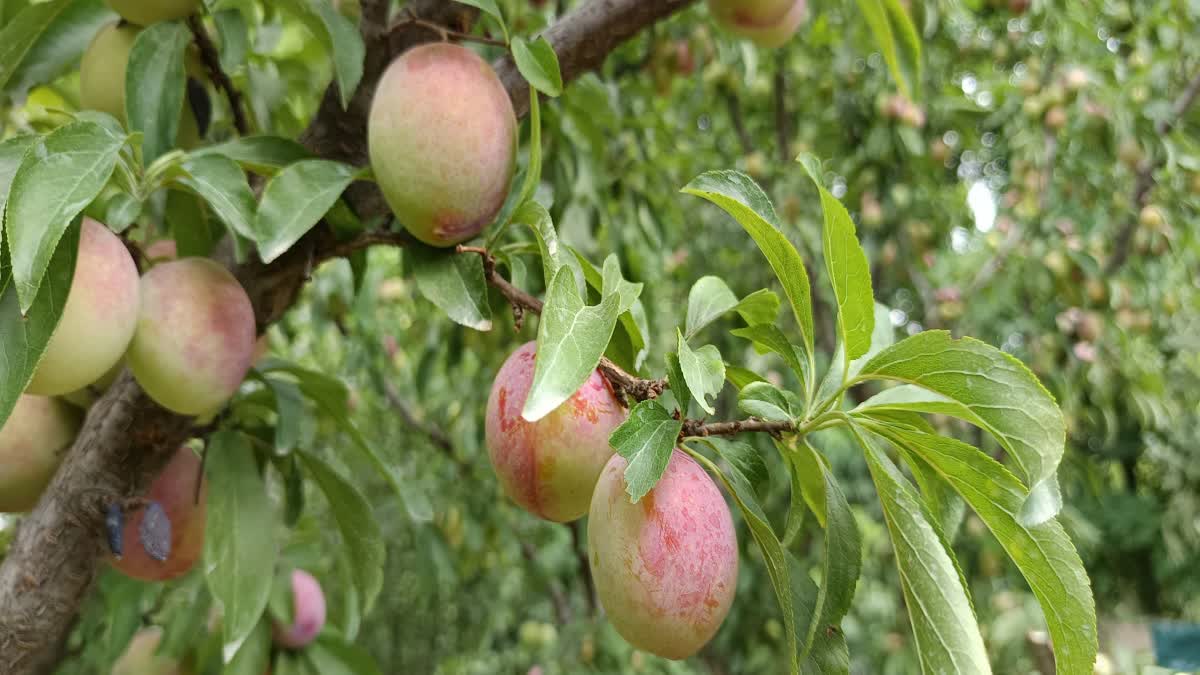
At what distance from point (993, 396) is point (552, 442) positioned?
220 mm

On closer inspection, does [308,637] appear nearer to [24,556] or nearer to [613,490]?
[24,556]

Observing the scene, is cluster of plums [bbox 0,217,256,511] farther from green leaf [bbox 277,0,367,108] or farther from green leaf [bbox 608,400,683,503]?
green leaf [bbox 608,400,683,503]

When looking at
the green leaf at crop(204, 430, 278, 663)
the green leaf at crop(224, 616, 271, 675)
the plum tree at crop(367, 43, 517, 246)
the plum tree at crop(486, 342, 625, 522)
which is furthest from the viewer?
the green leaf at crop(224, 616, 271, 675)

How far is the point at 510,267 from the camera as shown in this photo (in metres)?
0.65

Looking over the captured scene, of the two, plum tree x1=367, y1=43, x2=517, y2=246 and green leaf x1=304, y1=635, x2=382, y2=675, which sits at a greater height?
plum tree x1=367, y1=43, x2=517, y2=246

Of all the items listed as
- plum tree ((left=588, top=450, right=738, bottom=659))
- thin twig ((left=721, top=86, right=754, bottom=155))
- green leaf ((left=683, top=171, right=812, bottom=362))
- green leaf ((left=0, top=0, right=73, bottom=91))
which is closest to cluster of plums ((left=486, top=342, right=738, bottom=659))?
plum tree ((left=588, top=450, right=738, bottom=659))

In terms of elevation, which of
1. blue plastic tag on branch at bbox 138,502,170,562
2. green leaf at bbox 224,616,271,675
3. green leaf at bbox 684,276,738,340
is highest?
green leaf at bbox 684,276,738,340

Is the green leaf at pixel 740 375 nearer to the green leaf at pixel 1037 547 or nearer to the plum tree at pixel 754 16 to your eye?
the green leaf at pixel 1037 547

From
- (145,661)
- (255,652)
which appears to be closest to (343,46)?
(255,652)

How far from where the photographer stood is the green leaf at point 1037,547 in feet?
1.45

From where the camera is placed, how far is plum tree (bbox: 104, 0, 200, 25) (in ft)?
2.28

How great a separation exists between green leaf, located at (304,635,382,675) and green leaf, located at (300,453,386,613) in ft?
0.90

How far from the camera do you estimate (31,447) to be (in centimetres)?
70

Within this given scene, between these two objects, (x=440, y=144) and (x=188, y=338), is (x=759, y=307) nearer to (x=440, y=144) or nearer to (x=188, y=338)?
(x=440, y=144)
